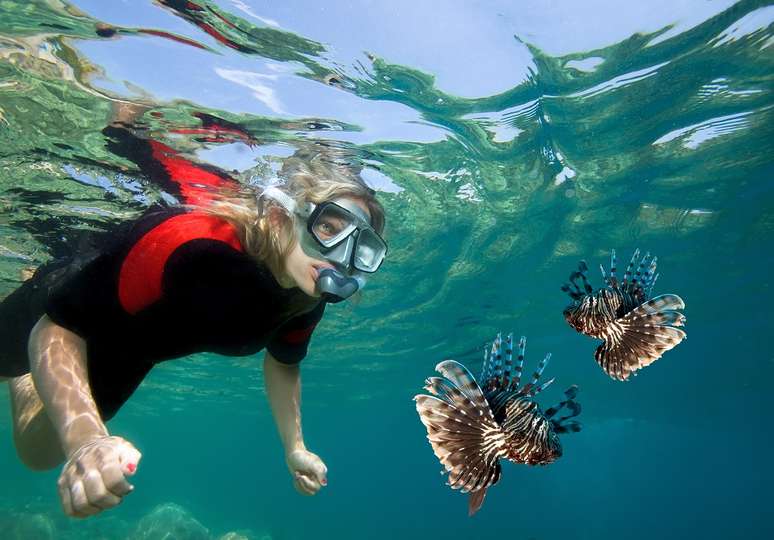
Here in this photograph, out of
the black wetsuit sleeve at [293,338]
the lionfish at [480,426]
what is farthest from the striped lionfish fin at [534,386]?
the black wetsuit sleeve at [293,338]

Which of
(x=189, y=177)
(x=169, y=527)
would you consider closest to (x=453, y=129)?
(x=189, y=177)

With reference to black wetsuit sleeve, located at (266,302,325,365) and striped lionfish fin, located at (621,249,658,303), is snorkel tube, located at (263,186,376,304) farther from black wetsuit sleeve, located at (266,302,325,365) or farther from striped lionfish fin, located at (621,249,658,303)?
striped lionfish fin, located at (621,249,658,303)

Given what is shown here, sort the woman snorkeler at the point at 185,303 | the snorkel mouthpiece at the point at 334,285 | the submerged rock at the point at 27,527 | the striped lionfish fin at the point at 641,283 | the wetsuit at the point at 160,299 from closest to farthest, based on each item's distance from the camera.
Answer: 1. the striped lionfish fin at the point at 641,283
2. the woman snorkeler at the point at 185,303
3. the wetsuit at the point at 160,299
4. the snorkel mouthpiece at the point at 334,285
5. the submerged rock at the point at 27,527

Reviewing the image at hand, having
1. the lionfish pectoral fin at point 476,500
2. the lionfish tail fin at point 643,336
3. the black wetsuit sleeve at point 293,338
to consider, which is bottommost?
the black wetsuit sleeve at point 293,338

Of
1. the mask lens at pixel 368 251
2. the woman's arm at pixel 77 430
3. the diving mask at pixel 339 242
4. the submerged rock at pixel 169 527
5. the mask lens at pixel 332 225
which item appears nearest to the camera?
the woman's arm at pixel 77 430

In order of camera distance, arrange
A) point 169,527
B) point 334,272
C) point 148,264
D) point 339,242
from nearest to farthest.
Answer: point 148,264, point 334,272, point 339,242, point 169,527

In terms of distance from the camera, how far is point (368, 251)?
4.30 meters

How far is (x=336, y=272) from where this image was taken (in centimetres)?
396

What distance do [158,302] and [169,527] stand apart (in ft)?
77.0

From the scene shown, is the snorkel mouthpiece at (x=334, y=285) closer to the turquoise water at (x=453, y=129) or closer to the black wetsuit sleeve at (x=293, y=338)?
the black wetsuit sleeve at (x=293, y=338)

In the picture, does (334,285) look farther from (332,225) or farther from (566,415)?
(566,415)

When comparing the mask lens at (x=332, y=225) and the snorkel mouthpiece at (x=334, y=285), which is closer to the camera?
the snorkel mouthpiece at (x=334, y=285)

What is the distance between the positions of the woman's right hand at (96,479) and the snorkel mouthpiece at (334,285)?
75.3 inches

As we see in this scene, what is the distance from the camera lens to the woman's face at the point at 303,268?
3.99m
